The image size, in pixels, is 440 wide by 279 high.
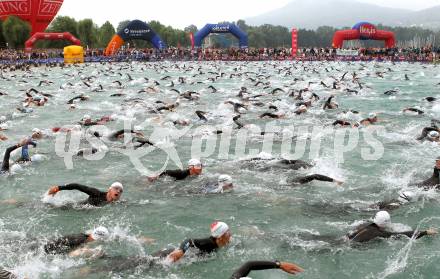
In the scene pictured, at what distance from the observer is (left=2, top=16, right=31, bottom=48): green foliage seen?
7456 centimetres

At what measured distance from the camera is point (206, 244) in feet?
25.5

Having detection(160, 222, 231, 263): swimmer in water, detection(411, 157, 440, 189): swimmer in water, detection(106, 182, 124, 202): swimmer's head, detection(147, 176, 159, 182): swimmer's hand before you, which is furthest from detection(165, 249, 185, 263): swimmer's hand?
detection(411, 157, 440, 189): swimmer in water

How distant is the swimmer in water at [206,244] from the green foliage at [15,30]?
75806 millimetres

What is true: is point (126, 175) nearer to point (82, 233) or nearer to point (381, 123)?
point (82, 233)

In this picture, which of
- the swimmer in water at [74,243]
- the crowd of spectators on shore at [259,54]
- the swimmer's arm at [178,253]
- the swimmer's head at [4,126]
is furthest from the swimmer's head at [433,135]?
the crowd of spectators on shore at [259,54]

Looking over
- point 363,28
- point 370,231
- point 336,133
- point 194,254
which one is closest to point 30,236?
point 194,254

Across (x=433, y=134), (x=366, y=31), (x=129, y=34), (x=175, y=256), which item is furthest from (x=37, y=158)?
(x=366, y=31)

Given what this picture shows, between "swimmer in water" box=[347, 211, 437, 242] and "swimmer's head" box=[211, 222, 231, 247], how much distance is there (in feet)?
7.17

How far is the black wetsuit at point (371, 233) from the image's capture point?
8188mm

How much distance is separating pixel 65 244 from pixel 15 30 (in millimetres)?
74968

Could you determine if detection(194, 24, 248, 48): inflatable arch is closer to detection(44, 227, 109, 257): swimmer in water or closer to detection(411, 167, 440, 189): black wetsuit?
detection(411, 167, 440, 189): black wetsuit

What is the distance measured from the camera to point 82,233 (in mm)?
8312

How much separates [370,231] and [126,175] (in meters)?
6.52

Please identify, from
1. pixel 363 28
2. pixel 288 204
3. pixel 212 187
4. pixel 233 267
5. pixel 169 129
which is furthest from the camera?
pixel 363 28
